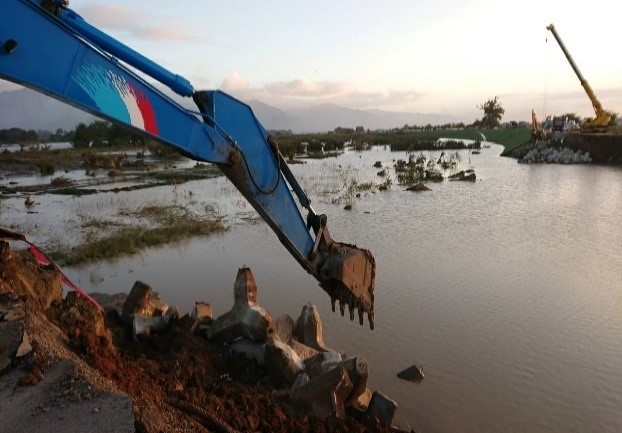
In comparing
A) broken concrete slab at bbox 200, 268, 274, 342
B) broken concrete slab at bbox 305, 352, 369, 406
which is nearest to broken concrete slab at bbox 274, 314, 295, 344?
broken concrete slab at bbox 200, 268, 274, 342

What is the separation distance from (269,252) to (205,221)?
12.5 ft

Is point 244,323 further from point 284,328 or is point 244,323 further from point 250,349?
point 284,328

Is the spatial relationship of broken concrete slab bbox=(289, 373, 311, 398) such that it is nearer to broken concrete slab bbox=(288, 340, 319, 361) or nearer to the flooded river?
broken concrete slab bbox=(288, 340, 319, 361)

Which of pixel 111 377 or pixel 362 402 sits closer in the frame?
pixel 111 377

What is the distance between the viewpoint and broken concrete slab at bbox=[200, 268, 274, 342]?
18.9ft

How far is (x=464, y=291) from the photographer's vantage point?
29.1ft

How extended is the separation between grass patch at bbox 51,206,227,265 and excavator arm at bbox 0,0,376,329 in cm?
778

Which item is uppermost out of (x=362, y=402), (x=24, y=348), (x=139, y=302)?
→ (x=24, y=348)

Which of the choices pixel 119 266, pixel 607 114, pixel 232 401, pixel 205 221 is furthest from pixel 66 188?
pixel 607 114

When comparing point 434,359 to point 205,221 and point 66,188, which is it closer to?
point 205,221

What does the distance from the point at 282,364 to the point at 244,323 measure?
77 centimetres

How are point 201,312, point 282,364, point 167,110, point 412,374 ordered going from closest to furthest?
point 167,110, point 282,364, point 412,374, point 201,312

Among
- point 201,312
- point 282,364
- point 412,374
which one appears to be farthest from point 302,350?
point 201,312

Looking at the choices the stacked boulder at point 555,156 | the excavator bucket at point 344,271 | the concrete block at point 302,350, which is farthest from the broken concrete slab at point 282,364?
the stacked boulder at point 555,156
